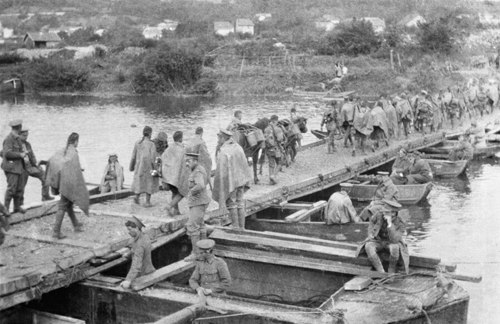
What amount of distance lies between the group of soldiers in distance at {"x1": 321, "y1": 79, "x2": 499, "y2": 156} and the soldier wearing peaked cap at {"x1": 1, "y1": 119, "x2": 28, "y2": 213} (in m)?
11.5

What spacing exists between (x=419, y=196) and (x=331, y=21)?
8283 centimetres

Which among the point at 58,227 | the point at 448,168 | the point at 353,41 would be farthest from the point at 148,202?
the point at 353,41

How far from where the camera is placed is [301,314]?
9047mm

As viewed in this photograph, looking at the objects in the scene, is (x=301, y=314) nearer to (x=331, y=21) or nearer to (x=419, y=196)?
(x=419, y=196)

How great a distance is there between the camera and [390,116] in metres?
23.5

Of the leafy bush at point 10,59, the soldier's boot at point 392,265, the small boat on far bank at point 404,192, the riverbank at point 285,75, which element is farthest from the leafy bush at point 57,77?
the soldier's boot at point 392,265

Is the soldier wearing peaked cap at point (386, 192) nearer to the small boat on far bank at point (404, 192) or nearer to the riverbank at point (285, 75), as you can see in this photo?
the small boat on far bank at point (404, 192)

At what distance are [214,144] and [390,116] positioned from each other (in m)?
12.8

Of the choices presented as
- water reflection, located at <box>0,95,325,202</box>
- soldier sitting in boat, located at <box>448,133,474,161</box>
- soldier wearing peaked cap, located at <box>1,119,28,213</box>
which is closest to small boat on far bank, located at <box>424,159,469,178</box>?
soldier sitting in boat, located at <box>448,133,474,161</box>

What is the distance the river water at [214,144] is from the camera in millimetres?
15195

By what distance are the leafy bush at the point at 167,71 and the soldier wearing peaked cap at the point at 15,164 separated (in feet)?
154

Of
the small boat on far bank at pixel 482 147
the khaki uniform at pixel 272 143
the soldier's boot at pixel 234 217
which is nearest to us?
the soldier's boot at pixel 234 217

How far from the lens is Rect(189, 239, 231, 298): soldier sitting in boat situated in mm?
9539

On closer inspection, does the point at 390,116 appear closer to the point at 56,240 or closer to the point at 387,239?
the point at 387,239
